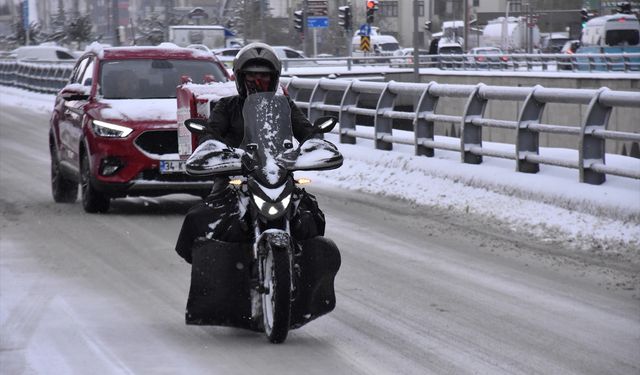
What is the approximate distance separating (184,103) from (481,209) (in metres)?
→ 3.34

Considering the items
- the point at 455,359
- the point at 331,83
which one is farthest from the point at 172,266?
the point at 331,83

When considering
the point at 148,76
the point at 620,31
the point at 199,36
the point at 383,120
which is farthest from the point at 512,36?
the point at 148,76

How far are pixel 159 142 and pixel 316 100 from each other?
9340 millimetres

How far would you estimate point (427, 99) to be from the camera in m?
18.4

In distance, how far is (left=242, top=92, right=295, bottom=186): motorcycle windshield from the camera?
7594 mm

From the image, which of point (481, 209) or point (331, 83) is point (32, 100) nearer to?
point (331, 83)

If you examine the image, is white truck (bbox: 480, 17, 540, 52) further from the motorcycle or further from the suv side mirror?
the motorcycle

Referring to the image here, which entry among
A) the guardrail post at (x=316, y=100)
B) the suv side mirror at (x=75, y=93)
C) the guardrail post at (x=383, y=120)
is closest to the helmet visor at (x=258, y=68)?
the suv side mirror at (x=75, y=93)

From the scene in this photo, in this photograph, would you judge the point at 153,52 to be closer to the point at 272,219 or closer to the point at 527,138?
the point at 527,138

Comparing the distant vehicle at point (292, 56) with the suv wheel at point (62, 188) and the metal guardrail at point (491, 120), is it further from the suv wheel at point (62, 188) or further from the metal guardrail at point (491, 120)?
the suv wheel at point (62, 188)

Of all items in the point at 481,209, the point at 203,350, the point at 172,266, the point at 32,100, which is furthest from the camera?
the point at 32,100

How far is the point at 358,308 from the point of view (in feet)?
29.5

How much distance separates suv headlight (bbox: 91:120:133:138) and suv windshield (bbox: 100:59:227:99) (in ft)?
2.18

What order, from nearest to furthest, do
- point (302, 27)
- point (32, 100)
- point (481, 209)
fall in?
1. point (481, 209)
2. point (32, 100)
3. point (302, 27)
